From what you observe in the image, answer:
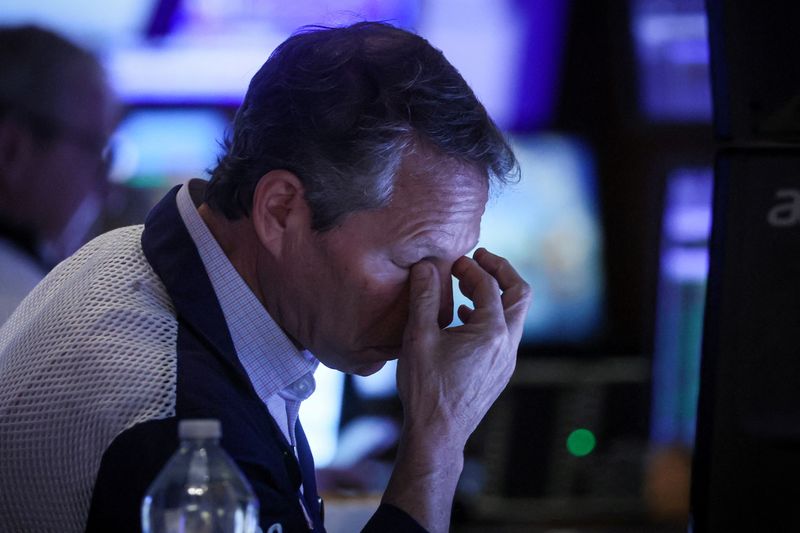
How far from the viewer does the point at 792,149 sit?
1158 millimetres

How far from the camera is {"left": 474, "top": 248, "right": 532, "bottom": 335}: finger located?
173cm

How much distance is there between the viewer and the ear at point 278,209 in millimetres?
1584

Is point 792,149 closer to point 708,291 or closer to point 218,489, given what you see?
point 708,291

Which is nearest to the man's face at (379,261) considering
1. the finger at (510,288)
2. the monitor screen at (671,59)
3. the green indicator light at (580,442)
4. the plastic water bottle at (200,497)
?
the finger at (510,288)

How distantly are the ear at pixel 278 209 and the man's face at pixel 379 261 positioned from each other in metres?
0.02

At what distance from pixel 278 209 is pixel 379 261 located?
150 millimetres

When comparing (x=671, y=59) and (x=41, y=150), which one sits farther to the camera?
(x=671, y=59)

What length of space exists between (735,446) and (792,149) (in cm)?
29

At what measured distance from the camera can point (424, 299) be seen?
1.54m

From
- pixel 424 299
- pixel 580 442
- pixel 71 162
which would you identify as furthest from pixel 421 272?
pixel 580 442

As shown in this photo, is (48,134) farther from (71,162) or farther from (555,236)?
(555,236)

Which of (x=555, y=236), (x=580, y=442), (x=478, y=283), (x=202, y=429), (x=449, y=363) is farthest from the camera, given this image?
(x=555, y=236)

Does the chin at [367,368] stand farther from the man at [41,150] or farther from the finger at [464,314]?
the man at [41,150]

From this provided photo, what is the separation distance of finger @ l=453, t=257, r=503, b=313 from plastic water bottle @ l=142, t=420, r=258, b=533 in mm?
570
